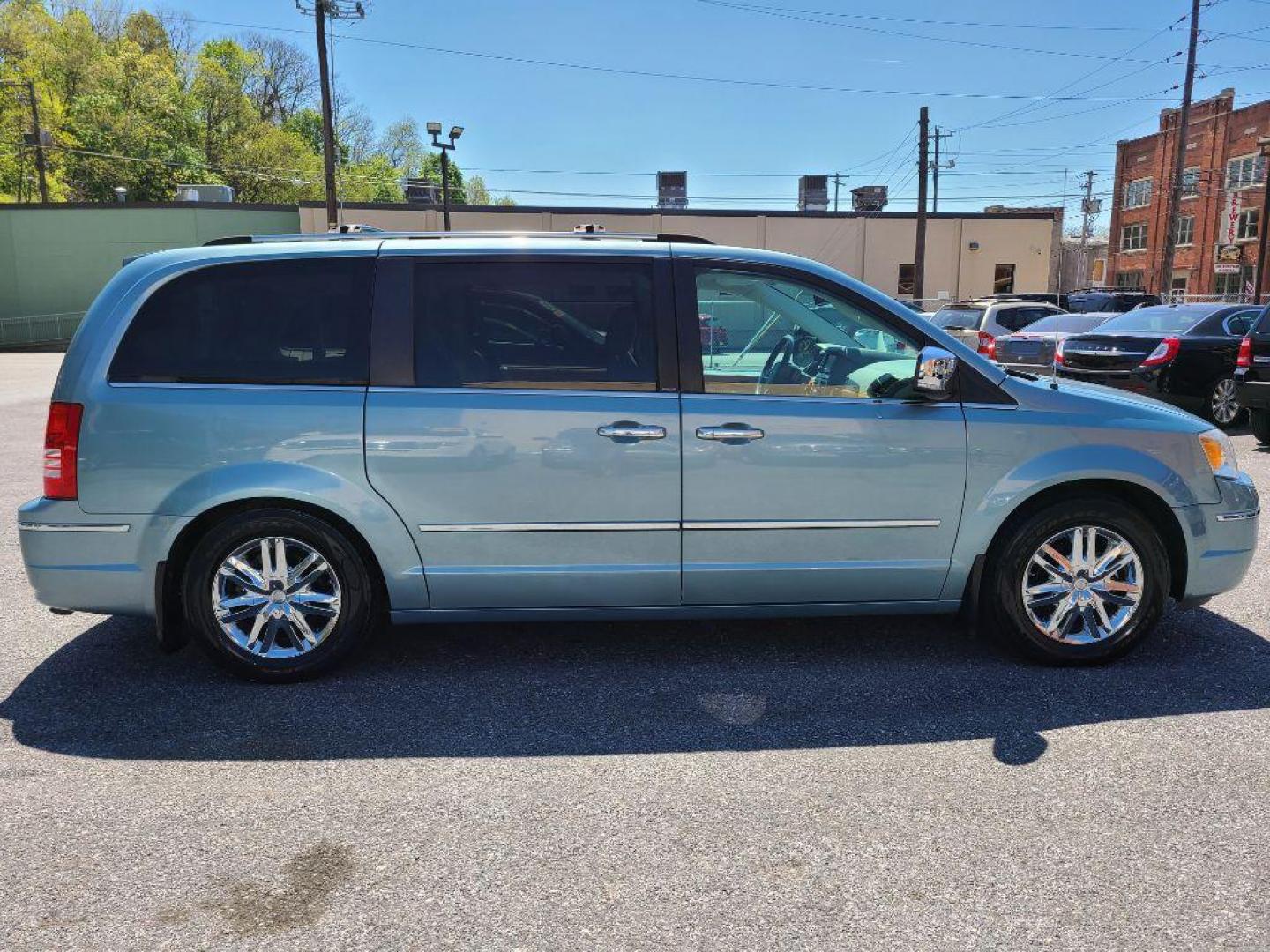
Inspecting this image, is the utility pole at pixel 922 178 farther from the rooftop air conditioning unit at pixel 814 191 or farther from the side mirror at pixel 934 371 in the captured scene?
the side mirror at pixel 934 371

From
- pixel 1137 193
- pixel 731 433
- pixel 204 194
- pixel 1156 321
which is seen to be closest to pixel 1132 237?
pixel 1137 193

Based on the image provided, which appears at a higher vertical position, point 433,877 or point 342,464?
point 342,464

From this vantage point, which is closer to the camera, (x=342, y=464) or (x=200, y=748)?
(x=200, y=748)

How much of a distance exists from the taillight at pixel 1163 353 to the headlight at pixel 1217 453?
8.39 m

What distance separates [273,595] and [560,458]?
4.26 feet

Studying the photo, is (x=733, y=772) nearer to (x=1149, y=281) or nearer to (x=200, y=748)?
(x=200, y=748)

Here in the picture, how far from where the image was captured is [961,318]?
18000mm

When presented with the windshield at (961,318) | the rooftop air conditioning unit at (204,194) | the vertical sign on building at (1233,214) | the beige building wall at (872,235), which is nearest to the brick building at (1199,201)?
the vertical sign on building at (1233,214)

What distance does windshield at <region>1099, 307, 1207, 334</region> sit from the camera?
12.3m

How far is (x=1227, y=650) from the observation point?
4.55 meters

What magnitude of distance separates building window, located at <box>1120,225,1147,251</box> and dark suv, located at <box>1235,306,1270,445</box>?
52306 mm

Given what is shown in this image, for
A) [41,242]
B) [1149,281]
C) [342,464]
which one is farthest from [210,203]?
[1149,281]

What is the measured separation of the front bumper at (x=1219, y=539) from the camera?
4.34 meters

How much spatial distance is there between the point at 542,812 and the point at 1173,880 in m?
1.80
